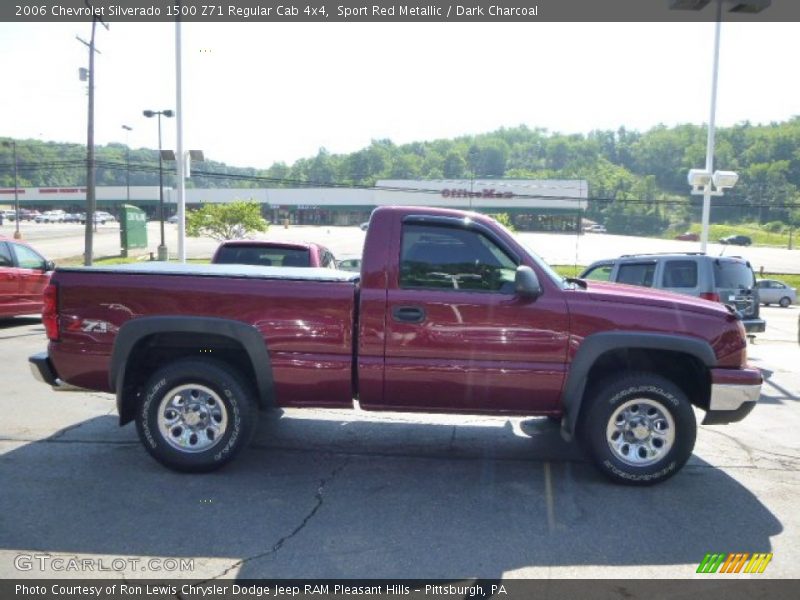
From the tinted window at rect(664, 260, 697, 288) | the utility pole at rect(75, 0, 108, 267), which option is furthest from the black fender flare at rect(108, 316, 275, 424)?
the utility pole at rect(75, 0, 108, 267)

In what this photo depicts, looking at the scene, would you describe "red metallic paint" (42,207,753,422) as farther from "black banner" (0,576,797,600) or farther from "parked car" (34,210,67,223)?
"parked car" (34,210,67,223)

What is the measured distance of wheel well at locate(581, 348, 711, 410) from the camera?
5.05 m

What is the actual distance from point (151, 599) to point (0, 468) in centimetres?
250

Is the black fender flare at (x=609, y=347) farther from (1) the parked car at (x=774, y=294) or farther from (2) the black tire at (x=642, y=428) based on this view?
(1) the parked car at (x=774, y=294)

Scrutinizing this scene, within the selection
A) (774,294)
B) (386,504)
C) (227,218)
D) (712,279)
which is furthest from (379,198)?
(386,504)

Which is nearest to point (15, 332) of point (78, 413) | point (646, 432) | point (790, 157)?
point (78, 413)

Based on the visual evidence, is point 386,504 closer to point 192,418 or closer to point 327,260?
point 192,418

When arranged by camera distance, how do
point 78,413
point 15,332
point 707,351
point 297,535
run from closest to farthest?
1. point 297,535
2. point 707,351
3. point 78,413
4. point 15,332

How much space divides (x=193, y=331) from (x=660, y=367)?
12.0ft

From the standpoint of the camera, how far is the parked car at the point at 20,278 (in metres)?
12.4

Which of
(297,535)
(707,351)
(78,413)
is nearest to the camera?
(297,535)

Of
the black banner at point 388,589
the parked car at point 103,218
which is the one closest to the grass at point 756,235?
the parked car at point 103,218

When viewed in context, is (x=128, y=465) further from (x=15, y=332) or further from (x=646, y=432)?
(x=15, y=332)

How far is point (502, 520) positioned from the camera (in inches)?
168
